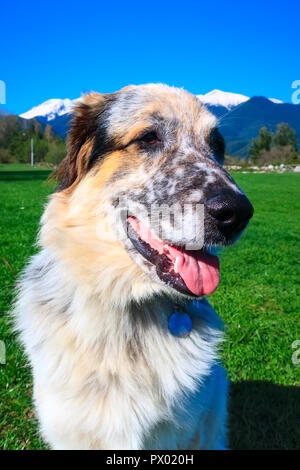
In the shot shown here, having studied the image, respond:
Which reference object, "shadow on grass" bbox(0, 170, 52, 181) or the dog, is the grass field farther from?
"shadow on grass" bbox(0, 170, 52, 181)

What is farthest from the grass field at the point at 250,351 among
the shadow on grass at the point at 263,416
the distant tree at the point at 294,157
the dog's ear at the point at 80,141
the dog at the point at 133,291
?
the distant tree at the point at 294,157

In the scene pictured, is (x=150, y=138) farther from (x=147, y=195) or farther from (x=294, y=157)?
(x=294, y=157)

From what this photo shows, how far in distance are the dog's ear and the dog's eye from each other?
455mm

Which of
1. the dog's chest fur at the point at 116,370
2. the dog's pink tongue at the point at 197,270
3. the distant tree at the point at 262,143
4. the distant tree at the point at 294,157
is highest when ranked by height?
the distant tree at the point at 262,143

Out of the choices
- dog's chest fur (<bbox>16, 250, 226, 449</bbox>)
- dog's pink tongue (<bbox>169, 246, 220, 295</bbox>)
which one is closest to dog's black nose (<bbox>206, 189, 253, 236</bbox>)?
dog's pink tongue (<bbox>169, 246, 220, 295</bbox>)

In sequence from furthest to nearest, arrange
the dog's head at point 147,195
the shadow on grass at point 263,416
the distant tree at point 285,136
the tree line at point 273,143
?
the distant tree at point 285,136, the tree line at point 273,143, the shadow on grass at point 263,416, the dog's head at point 147,195

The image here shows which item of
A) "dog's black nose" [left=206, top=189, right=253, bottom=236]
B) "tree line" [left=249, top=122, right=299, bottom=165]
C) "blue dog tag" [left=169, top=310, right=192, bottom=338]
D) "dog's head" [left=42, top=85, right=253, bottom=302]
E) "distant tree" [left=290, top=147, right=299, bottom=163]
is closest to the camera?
"dog's black nose" [left=206, top=189, right=253, bottom=236]

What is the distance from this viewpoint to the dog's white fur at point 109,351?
2307 mm

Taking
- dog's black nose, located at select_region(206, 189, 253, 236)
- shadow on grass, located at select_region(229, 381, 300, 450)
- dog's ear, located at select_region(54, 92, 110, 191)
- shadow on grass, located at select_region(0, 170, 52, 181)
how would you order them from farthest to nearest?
shadow on grass, located at select_region(0, 170, 52, 181), shadow on grass, located at select_region(229, 381, 300, 450), dog's ear, located at select_region(54, 92, 110, 191), dog's black nose, located at select_region(206, 189, 253, 236)

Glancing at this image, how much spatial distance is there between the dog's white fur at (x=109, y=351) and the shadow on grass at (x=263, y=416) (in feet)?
1.96

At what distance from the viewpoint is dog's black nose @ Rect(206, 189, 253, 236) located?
2.15 m

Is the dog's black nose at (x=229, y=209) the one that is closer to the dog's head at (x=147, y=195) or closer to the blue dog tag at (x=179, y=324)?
the dog's head at (x=147, y=195)

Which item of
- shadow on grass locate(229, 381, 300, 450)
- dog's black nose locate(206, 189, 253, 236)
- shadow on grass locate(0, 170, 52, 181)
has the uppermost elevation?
dog's black nose locate(206, 189, 253, 236)

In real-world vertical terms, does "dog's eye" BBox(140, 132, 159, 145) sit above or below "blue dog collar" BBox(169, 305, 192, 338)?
above
